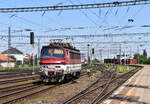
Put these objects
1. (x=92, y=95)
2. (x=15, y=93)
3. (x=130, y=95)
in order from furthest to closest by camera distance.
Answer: (x=15, y=93) → (x=92, y=95) → (x=130, y=95)

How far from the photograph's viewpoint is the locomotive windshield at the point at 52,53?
2545cm

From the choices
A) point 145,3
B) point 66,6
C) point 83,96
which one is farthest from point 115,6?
point 83,96

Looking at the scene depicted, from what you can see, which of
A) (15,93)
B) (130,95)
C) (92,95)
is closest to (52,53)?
(15,93)

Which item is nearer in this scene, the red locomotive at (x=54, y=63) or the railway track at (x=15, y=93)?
the railway track at (x=15, y=93)

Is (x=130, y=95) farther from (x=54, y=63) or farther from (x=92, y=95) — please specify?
(x=54, y=63)

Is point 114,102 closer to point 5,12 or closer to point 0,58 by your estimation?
point 5,12

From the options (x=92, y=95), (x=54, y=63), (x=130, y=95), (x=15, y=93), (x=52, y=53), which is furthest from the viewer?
(x=52, y=53)

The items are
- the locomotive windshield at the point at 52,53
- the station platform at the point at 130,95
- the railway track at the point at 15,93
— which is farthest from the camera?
the locomotive windshield at the point at 52,53

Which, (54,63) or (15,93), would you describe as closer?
(15,93)

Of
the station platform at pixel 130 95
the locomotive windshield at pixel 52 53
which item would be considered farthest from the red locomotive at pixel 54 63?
the station platform at pixel 130 95

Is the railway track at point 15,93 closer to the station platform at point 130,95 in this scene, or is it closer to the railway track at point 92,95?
the railway track at point 92,95

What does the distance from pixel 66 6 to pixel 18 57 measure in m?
112

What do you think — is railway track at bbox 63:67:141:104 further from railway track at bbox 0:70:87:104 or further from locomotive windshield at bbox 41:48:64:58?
locomotive windshield at bbox 41:48:64:58

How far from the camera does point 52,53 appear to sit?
25453 mm
